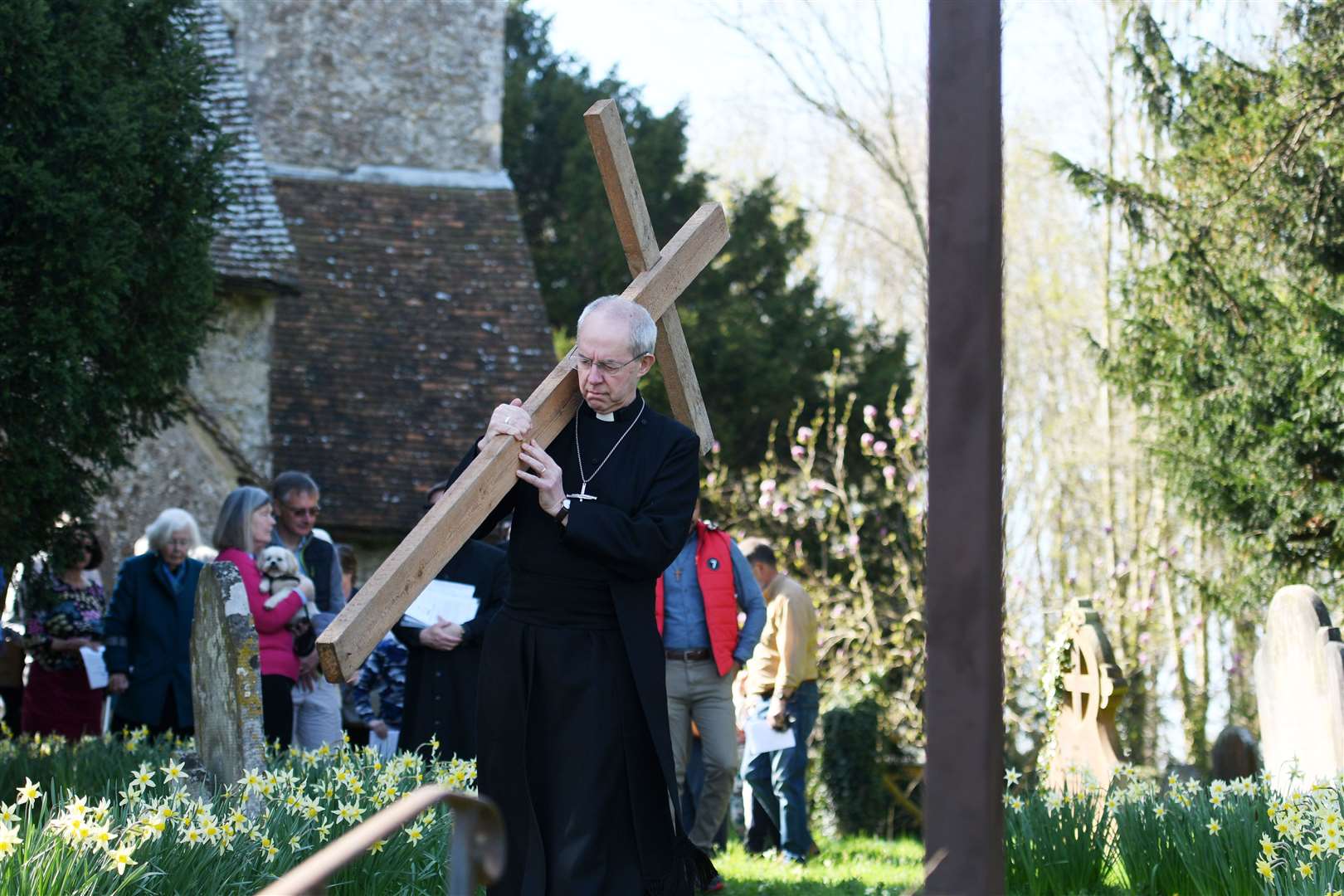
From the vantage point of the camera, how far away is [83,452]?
27.7ft

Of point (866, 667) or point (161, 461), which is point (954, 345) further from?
point (866, 667)

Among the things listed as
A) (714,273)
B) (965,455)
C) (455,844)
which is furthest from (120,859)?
(714,273)

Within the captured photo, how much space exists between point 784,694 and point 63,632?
13.5 ft

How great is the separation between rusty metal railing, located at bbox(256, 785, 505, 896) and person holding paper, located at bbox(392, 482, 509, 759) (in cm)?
468

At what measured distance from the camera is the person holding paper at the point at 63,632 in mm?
8602

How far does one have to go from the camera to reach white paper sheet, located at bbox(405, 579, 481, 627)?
7.25 meters

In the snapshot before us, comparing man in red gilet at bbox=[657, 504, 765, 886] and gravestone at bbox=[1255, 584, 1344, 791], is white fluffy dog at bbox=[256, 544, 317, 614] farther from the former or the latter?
gravestone at bbox=[1255, 584, 1344, 791]

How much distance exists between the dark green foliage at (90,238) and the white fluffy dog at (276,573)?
136 cm

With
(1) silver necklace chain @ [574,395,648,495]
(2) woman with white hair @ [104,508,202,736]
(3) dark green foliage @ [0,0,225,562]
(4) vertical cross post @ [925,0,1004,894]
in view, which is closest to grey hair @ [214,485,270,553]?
(2) woman with white hair @ [104,508,202,736]

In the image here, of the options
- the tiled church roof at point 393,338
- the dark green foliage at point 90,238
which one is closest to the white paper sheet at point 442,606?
the dark green foliage at point 90,238

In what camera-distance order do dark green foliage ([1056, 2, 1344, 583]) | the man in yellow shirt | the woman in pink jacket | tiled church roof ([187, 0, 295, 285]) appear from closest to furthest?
1. the woman in pink jacket
2. the man in yellow shirt
3. dark green foliage ([1056, 2, 1344, 583])
4. tiled church roof ([187, 0, 295, 285])

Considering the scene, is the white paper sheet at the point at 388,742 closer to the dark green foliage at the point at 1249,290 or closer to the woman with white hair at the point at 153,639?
the woman with white hair at the point at 153,639

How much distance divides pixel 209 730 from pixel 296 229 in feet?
52.0

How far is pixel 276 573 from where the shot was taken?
7.48 metres
